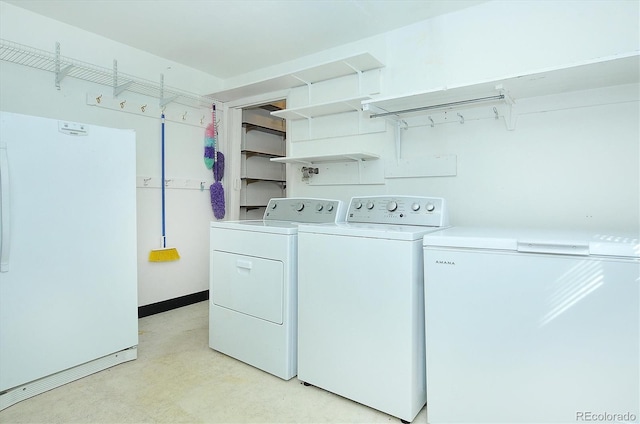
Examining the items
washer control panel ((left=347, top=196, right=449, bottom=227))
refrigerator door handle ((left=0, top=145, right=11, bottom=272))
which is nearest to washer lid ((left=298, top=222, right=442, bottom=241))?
washer control panel ((left=347, top=196, right=449, bottom=227))

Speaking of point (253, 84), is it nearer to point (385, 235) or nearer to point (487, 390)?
point (385, 235)

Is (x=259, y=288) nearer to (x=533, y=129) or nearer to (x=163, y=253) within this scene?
(x=163, y=253)

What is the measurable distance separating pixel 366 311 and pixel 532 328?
71cm

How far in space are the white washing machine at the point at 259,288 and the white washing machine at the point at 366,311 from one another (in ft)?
0.28

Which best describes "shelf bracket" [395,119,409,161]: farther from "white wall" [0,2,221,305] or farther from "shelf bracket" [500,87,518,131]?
"white wall" [0,2,221,305]

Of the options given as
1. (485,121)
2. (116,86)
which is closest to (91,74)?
(116,86)

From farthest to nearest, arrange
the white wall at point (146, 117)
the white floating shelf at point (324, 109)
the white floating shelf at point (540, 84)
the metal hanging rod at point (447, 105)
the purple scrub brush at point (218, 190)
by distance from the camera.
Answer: the purple scrub brush at point (218, 190) → the white floating shelf at point (324, 109) → the white wall at point (146, 117) → the metal hanging rod at point (447, 105) → the white floating shelf at point (540, 84)

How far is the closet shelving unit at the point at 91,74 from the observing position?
7.95ft

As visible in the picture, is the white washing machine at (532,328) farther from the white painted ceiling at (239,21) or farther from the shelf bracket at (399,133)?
the white painted ceiling at (239,21)

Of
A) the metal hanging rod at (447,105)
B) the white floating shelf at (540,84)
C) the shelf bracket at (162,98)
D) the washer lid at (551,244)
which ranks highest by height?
the shelf bracket at (162,98)

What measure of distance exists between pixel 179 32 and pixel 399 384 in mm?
2857

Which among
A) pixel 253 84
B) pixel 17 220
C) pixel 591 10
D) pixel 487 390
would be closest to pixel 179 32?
pixel 253 84

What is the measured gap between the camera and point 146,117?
10.4 feet

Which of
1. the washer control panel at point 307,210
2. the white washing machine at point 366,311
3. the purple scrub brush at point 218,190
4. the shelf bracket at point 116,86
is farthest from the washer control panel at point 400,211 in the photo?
the shelf bracket at point 116,86
